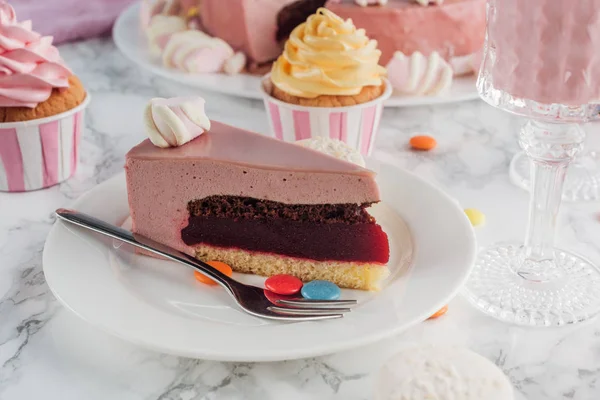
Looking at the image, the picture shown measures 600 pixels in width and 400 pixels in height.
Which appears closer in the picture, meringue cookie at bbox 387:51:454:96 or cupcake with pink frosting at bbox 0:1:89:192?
cupcake with pink frosting at bbox 0:1:89:192

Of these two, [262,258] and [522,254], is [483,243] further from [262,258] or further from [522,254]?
[262,258]

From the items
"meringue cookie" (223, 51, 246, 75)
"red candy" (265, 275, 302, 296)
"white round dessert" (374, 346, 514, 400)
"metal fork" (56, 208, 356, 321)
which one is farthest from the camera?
"meringue cookie" (223, 51, 246, 75)

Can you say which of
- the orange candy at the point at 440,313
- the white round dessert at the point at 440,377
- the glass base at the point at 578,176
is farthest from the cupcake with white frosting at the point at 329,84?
the white round dessert at the point at 440,377

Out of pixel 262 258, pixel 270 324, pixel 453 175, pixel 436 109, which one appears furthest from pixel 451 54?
pixel 270 324

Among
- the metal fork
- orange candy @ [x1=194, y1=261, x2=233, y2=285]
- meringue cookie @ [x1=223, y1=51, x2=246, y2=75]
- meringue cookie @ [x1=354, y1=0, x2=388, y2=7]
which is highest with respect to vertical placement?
meringue cookie @ [x1=354, y1=0, x2=388, y2=7]

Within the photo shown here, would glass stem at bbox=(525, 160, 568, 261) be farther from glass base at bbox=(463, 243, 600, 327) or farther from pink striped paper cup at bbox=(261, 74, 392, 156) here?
pink striped paper cup at bbox=(261, 74, 392, 156)

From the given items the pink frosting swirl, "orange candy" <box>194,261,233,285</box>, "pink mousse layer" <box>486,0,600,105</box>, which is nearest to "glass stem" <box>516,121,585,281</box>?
"pink mousse layer" <box>486,0,600,105</box>
